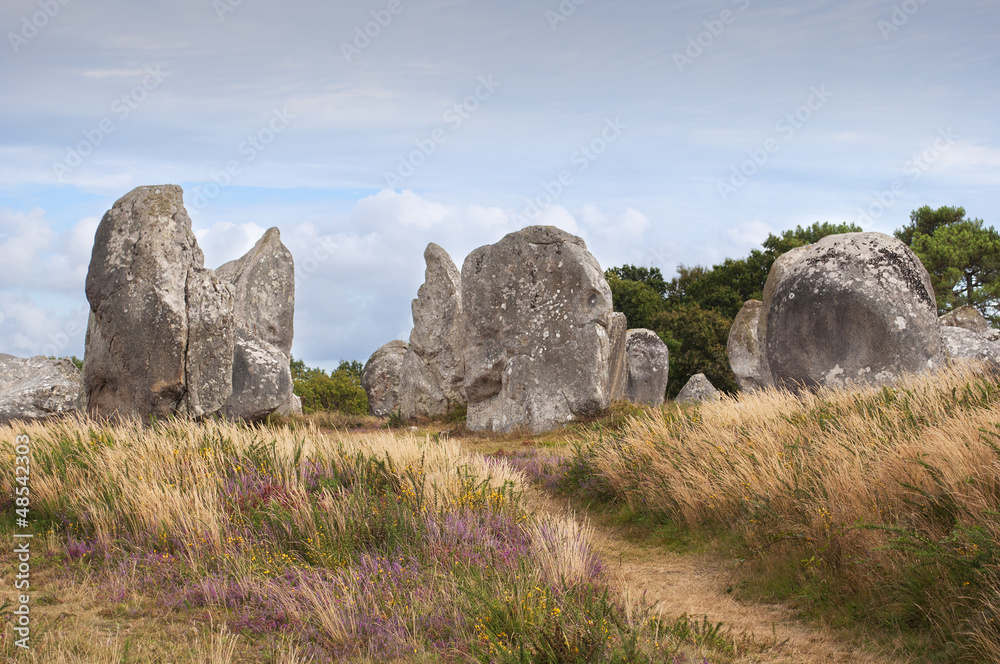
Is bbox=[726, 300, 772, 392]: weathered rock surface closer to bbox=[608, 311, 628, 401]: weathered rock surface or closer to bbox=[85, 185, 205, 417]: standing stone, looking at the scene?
bbox=[608, 311, 628, 401]: weathered rock surface

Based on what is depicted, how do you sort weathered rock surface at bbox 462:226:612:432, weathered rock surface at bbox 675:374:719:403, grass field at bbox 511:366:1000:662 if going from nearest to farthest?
1. grass field at bbox 511:366:1000:662
2. weathered rock surface at bbox 462:226:612:432
3. weathered rock surface at bbox 675:374:719:403

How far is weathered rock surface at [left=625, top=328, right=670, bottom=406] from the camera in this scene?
26.8 meters

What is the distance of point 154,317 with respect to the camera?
11555 mm

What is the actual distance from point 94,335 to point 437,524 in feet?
27.2

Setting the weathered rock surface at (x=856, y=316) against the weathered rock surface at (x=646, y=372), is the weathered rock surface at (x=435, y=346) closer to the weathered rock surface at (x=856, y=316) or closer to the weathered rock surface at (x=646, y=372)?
the weathered rock surface at (x=646, y=372)

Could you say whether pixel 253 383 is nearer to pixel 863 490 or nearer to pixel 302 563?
pixel 302 563

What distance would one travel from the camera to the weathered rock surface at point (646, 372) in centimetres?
2681

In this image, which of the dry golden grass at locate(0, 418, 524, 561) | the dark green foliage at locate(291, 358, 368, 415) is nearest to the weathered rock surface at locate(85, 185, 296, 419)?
the dry golden grass at locate(0, 418, 524, 561)

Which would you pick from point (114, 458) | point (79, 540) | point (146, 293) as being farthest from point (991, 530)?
point (146, 293)

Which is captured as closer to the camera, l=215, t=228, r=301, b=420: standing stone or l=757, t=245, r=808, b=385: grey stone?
l=757, t=245, r=808, b=385: grey stone

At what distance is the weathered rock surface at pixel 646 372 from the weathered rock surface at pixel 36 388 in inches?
677

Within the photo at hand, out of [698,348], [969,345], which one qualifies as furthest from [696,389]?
[969,345]

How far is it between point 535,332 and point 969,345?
10.9 metres

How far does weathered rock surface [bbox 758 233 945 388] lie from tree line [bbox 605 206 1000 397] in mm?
21356
